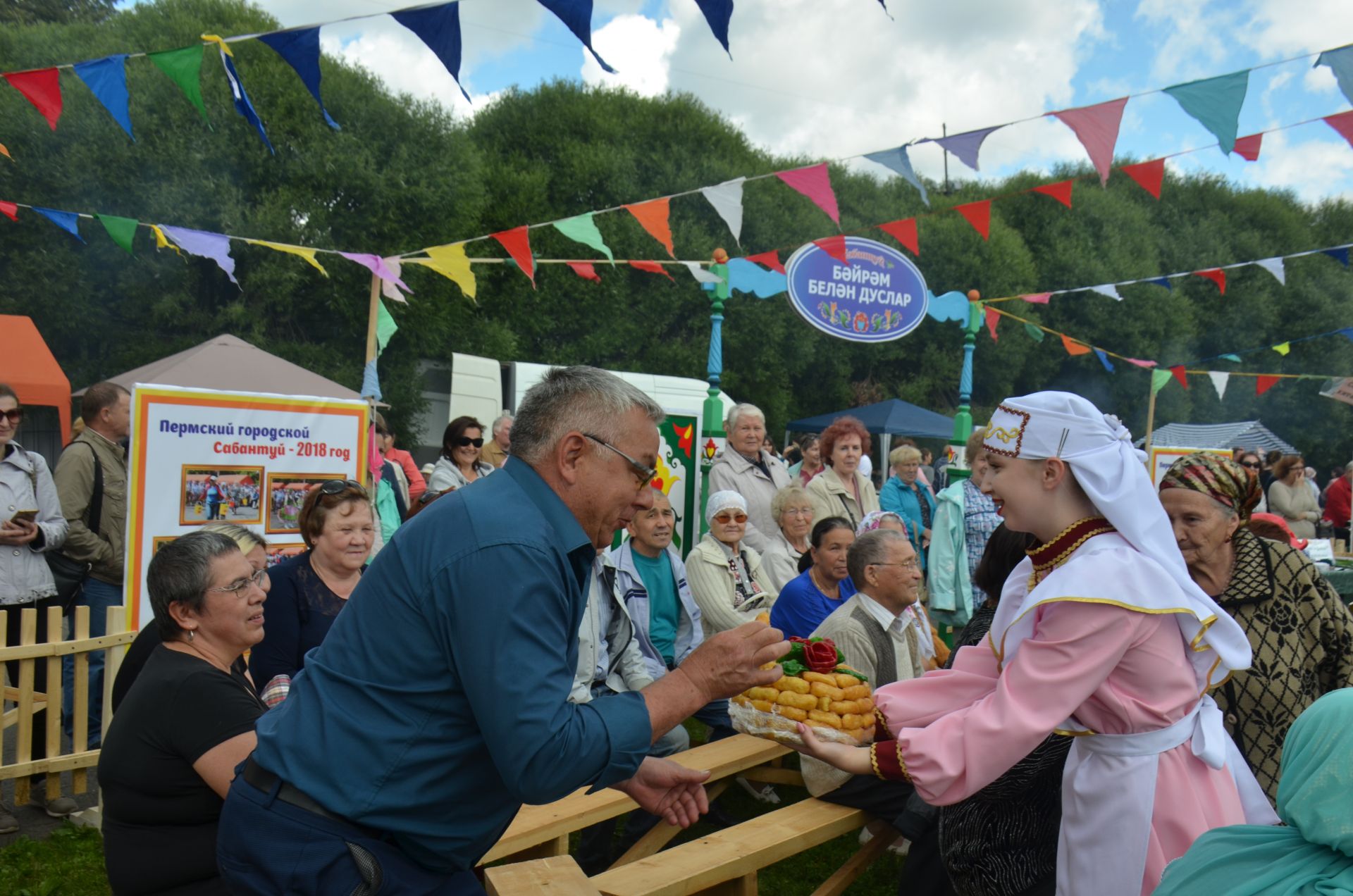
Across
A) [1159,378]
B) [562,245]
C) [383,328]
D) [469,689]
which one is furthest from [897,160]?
[562,245]

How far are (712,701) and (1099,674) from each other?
0.86 metres

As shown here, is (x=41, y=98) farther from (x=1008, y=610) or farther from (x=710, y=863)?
(x=1008, y=610)

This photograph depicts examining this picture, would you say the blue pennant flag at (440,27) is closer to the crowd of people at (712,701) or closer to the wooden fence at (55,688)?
the crowd of people at (712,701)

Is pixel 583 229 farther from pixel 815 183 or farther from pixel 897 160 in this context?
pixel 897 160

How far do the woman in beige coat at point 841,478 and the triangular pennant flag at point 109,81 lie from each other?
4.99 meters

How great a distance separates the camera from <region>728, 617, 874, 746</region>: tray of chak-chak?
2842mm

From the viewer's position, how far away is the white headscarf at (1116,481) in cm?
226

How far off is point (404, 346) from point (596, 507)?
1956 centimetres

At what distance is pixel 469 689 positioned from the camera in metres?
1.70

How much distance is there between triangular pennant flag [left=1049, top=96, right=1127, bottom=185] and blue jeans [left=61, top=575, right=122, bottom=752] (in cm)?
653

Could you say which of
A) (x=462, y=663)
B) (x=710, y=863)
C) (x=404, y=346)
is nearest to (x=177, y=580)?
(x=462, y=663)

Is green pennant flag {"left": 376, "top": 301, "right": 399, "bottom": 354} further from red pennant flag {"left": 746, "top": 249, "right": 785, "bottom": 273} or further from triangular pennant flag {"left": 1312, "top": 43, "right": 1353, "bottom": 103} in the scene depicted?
triangular pennant flag {"left": 1312, "top": 43, "right": 1353, "bottom": 103}

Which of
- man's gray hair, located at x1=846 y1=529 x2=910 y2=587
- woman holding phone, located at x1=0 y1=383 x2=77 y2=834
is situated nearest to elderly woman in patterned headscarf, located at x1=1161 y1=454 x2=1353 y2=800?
man's gray hair, located at x1=846 y1=529 x2=910 y2=587

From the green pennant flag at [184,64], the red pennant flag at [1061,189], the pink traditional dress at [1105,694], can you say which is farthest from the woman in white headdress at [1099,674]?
the red pennant flag at [1061,189]
